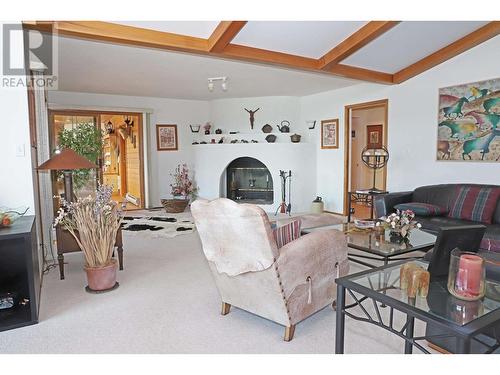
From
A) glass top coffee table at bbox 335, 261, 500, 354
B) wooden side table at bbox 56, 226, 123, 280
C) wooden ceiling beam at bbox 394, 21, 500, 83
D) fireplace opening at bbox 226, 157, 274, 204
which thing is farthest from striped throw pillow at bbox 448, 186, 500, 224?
wooden side table at bbox 56, 226, 123, 280

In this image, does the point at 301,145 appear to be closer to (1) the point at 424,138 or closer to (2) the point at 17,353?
(1) the point at 424,138

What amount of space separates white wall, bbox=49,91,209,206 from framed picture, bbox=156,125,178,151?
0.08 meters

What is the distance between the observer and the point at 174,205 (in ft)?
23.6

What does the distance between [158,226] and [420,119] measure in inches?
171

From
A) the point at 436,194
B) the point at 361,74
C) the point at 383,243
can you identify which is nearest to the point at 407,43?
the point at 361,74

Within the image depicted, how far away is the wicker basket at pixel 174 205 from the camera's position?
7.19 m

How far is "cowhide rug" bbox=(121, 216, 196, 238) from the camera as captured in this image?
18.1ft

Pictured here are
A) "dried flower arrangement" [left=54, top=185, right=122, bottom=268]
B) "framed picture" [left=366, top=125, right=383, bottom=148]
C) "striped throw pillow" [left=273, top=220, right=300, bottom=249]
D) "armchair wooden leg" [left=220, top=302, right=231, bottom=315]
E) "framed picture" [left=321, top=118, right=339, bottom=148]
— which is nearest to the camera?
"striped throw pillow" [left=273, top=220, right=300, bottom=249]

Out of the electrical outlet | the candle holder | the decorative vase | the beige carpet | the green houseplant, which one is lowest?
the beige carpet

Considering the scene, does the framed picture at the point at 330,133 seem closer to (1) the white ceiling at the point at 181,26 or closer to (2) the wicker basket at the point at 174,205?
(2) the wicker basket at the point at 174,205

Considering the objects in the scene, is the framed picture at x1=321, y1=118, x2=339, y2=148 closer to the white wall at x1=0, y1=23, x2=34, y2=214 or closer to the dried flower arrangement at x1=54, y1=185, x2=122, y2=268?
the dried flower arrangement at x1=54, y1=185, x2=122, y2=268

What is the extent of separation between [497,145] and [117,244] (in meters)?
4.46

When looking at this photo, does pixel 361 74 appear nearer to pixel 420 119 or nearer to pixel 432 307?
pixel 420 119

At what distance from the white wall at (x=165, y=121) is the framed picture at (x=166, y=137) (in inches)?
3.3
